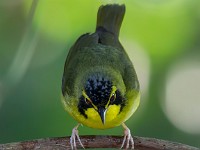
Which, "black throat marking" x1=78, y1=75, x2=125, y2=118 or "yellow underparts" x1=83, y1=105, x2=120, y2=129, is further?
"yellow underparts" x1=83, y1=105, x2=120, y2=129

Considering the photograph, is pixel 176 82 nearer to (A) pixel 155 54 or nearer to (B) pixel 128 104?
(A) pixel 155 54

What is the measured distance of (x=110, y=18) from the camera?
450 centimetres

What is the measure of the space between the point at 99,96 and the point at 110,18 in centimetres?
130

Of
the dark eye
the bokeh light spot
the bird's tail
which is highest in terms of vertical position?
the bird's tail

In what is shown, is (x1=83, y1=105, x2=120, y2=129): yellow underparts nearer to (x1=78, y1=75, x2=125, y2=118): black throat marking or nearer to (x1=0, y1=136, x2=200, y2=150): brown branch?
(x1=78, y1=75, x2=125, y2=118): black throat marking

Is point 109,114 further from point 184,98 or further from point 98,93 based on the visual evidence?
Answer: point 184,98

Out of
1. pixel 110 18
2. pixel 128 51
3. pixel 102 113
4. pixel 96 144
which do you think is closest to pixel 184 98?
pixel 128 51

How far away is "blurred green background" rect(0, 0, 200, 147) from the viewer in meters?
3.99

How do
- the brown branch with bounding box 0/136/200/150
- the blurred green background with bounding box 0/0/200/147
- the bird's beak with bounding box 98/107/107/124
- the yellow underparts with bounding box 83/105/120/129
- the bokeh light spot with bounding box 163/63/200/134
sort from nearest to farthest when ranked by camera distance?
the brown branch with bounding box 0/136/200/150, the bird's beak with bounding box 98/107/107/124, the yellow underparts with bounding box 83/105/120/129, the blurred green background with bounding box 0/0/200/147, the bokeh light spot with bounding box 163/63/200/134

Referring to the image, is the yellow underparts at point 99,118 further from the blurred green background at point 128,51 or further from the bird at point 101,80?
the blurred green background at point 128,51

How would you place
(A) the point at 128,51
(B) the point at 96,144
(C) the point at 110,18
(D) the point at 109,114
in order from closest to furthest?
(B) the point at 96,144, (D) the point at 109,114, (A) the point at 128,51, (C) the point at 110,18

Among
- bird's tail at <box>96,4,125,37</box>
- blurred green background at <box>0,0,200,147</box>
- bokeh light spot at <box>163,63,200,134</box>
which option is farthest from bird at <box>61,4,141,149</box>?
bokeh light spot at <box>163,63,200,134</box>

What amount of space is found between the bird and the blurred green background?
118 mm

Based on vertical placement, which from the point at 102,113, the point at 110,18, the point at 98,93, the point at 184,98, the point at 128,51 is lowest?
the point at 184,98
